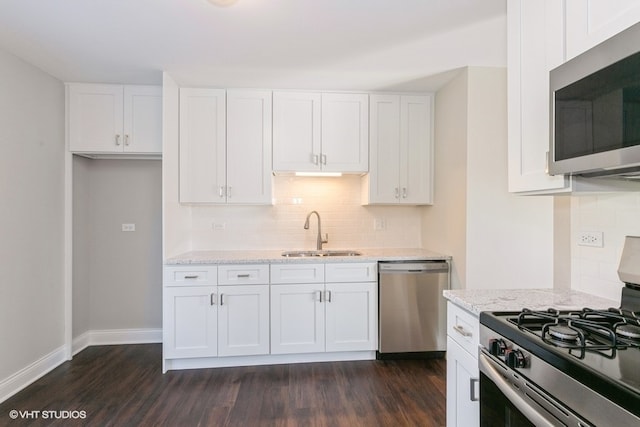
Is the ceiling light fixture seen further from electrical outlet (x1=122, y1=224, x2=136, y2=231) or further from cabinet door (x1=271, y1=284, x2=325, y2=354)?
electrical outlet (x1=122, y1=224, x2=136, y2=231)

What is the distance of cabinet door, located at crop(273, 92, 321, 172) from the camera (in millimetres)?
3131

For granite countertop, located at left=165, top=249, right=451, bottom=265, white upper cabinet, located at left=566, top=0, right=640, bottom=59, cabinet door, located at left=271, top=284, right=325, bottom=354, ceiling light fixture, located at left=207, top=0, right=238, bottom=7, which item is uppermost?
ceiling light fixture, located at left=207, top=0, right=238, bottom=7

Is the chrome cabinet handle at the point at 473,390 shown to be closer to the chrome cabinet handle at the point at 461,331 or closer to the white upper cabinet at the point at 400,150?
the chrome cabinet handle at the point at 461,331

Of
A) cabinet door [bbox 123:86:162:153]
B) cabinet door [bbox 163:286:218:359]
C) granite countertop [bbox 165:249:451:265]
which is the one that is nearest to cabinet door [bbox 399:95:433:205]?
granite countertop [bbox 165:249:451:265]

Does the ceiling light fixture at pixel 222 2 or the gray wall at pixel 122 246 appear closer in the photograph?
the ceiling light fixture at pixel 222 2

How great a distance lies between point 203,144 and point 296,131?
886mm

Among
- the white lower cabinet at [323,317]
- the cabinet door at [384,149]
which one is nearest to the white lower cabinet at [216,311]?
the white lower cabinet at [323,317]

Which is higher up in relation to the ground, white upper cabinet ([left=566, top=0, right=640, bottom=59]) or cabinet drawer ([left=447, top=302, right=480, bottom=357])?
white upper cabinet ([left=566, top=0, right=640, bottom=59])

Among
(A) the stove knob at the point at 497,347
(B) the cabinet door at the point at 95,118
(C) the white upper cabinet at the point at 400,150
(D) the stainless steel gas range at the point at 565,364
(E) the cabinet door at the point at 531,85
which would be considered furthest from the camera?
(C) the white upper cabinet at the point at 400,150

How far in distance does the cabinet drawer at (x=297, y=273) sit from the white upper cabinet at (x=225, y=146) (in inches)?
27.5

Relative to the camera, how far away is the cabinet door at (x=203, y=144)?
10.0 ft

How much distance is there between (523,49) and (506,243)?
1617mm

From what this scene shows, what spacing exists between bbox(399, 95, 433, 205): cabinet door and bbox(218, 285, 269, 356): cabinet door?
5.45 feet

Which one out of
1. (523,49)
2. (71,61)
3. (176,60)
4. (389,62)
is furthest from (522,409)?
(71,61)
